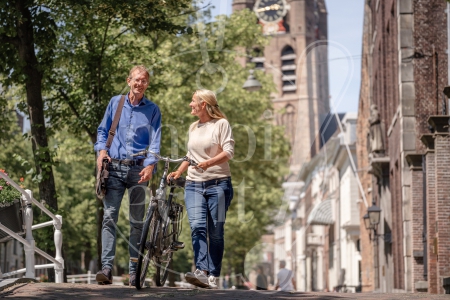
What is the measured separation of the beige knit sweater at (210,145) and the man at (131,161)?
37 centimetres

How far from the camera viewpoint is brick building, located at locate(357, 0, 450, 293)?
18.0 m

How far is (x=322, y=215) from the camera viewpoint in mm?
60281

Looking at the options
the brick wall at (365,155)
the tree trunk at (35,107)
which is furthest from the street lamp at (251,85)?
the tree trunk at (35,107)

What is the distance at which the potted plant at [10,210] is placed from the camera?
11445 millimetres

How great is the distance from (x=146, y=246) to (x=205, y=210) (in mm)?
844

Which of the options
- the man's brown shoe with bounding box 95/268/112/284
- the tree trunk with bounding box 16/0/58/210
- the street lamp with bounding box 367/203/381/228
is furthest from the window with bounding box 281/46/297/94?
the man's brown shoe with bounding box 95/268/112/284

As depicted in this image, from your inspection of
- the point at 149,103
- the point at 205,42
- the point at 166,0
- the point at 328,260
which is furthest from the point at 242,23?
the point at 328,260

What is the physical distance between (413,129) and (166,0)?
9.50 metres

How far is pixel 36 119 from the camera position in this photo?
16.0 metres

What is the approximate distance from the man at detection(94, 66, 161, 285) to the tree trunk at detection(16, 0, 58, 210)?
652 centimetres

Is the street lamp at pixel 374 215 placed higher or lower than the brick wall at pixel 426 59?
lower

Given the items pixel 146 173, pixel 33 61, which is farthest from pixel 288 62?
pixel 146 173

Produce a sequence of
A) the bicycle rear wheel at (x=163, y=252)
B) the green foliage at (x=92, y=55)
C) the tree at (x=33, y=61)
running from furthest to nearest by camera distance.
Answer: the green foliage at (x=92, y=55), the tree at (x=33, y=61), the bicycle rear wheel at (x=163, y=252)

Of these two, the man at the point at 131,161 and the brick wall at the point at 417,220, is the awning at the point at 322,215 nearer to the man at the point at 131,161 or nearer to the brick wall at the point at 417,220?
the brick wall at the point at 417,220
